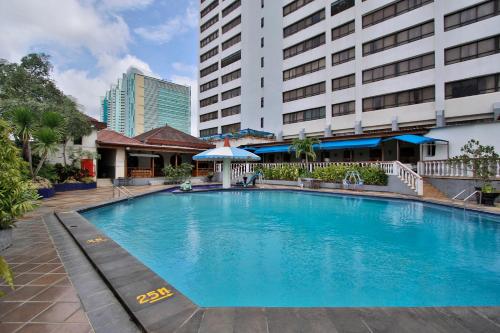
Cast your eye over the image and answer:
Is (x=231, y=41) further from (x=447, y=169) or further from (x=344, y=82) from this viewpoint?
(x=447, y=169)

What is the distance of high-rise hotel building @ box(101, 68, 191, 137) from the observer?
269ft

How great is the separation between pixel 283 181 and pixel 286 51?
66.8 feet

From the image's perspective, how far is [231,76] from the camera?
39531 millimetres

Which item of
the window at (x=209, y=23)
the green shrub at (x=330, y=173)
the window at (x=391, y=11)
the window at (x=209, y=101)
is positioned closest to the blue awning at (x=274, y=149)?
the green shrub at (x=330, y=173)

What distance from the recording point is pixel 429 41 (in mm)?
21312

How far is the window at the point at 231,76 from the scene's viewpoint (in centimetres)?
3840

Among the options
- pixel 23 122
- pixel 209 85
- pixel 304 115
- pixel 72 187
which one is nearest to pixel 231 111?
pixel 209 85

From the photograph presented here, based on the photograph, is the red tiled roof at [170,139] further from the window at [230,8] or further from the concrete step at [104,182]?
the window at [230,8]

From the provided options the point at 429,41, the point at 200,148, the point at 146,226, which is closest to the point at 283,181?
the point at 200,148

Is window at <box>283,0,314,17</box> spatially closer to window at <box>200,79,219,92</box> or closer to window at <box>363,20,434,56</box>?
window at <box>363,20,434,56</box>

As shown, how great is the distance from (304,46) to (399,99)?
13696mm

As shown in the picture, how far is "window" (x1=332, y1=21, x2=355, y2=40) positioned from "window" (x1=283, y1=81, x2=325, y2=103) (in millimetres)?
5221

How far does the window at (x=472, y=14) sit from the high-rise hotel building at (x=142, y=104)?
8021 cm

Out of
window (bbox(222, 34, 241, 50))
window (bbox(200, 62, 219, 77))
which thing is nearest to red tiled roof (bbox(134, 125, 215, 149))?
window (bbox(200, 62, 219, 77))
